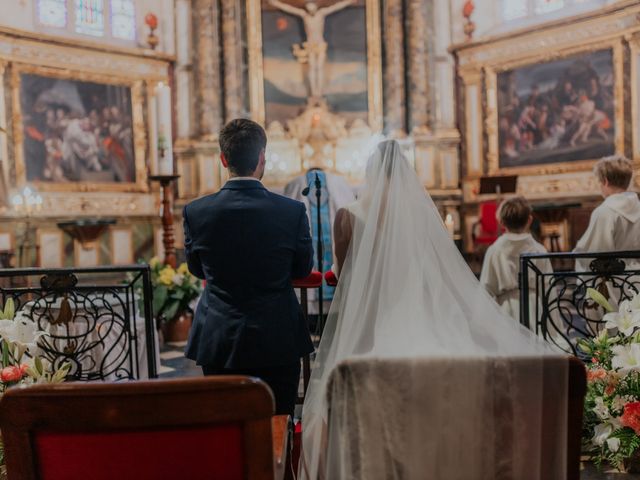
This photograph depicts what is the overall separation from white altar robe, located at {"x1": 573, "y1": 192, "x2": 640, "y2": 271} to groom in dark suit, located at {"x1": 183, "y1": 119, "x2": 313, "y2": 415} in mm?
2617

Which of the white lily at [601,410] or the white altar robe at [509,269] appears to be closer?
the white lily at [601,410]

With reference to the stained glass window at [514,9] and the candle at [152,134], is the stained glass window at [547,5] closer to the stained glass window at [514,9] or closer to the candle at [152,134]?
the stained glass window at [514,9]

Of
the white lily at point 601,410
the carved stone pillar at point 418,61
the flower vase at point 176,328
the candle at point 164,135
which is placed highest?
the carved stone pillar at point 418,61

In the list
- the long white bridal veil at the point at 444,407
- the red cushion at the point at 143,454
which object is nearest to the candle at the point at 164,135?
the long white bridal veil at the point at 444,407

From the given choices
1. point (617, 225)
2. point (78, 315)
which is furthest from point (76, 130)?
point (617, 225)

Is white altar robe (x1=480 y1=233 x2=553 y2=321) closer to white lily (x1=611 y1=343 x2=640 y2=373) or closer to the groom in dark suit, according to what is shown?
white lily (x1=611 y1=343 x2=640 y2=373)

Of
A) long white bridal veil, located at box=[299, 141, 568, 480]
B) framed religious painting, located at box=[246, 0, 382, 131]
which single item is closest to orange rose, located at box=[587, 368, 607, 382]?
long white bridal veil, located at box=[299, 141, 568, 480]

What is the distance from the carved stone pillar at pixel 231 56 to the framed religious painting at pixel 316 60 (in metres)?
0.25

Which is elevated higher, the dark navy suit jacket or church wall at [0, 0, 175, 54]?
church wall at [0, 0, 175, 54]

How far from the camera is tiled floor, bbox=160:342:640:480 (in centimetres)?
280

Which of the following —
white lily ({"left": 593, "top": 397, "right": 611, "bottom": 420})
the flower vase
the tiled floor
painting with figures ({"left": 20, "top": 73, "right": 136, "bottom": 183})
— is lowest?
the tiled floor

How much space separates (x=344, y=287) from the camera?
2570mm

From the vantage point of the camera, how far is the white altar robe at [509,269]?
4.37 m

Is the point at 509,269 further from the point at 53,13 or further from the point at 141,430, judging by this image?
the point at 53,13
